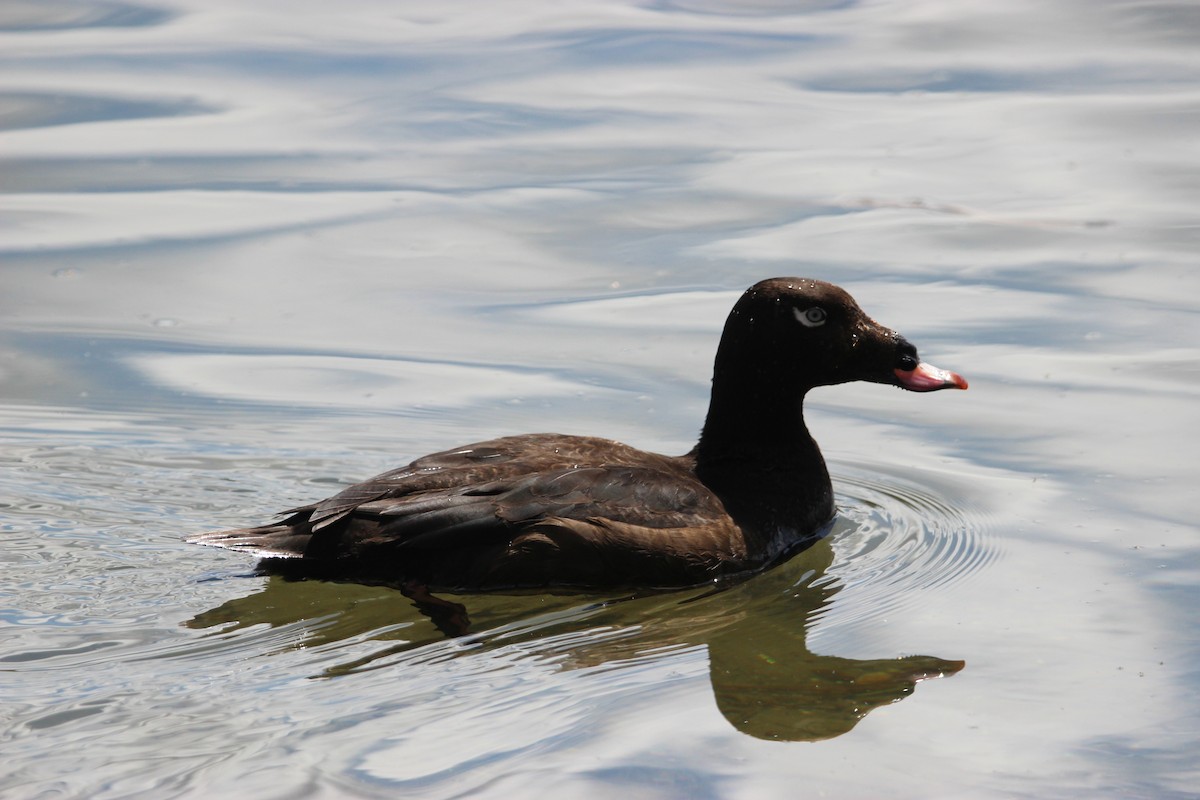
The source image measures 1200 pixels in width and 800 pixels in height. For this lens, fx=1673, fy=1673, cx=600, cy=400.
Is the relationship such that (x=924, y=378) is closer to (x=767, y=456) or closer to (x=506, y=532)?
(x=767, y=456)

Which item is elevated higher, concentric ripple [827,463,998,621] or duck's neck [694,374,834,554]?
duck's neck [694,374,834,554]

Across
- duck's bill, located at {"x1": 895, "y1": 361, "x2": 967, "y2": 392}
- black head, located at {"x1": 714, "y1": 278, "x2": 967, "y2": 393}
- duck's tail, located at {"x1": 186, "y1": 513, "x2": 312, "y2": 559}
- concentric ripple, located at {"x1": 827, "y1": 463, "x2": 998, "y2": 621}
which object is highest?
black head, located at {"x1": 714, "y1": 278, "x2": 967, "y2": 393}

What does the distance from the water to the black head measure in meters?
0.70

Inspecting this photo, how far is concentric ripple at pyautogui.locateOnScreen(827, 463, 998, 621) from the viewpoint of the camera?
6797 millimetres

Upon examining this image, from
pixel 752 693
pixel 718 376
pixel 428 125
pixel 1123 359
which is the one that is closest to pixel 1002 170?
pixel 1123 359

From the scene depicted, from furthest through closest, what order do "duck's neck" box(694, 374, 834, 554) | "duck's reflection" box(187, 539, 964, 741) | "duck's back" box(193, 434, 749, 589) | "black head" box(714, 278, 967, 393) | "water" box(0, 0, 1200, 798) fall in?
1. "black head" box(714, 278, 967, 393)
2. "duck's neck" box(694, 374, 834, 554)
3. "duck's back" box(193, 434, 749, 589)
4. "duck's reflection" box(187, 539, 964, 741)
5. "water" box(0, 0, 1200, 798)

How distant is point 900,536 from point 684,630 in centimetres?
161

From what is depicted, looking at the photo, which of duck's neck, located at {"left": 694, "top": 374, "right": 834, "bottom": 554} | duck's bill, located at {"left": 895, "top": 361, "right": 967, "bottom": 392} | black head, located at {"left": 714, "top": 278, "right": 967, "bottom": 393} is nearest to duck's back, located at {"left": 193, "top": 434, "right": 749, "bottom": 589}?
duck's neck, located at {"left": 694, "top": 374, "right": 834, "bottom": 554}

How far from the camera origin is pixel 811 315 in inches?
290

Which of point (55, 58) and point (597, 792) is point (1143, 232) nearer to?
point (597, 792)

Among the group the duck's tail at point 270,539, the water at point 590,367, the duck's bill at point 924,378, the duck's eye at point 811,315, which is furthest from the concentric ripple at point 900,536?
the duck's tail at point 270,539

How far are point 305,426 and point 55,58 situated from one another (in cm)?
862

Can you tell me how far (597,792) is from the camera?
4809mm

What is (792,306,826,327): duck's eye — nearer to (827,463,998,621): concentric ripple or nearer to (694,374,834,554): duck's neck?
(694,374,834,554): duck's neck
